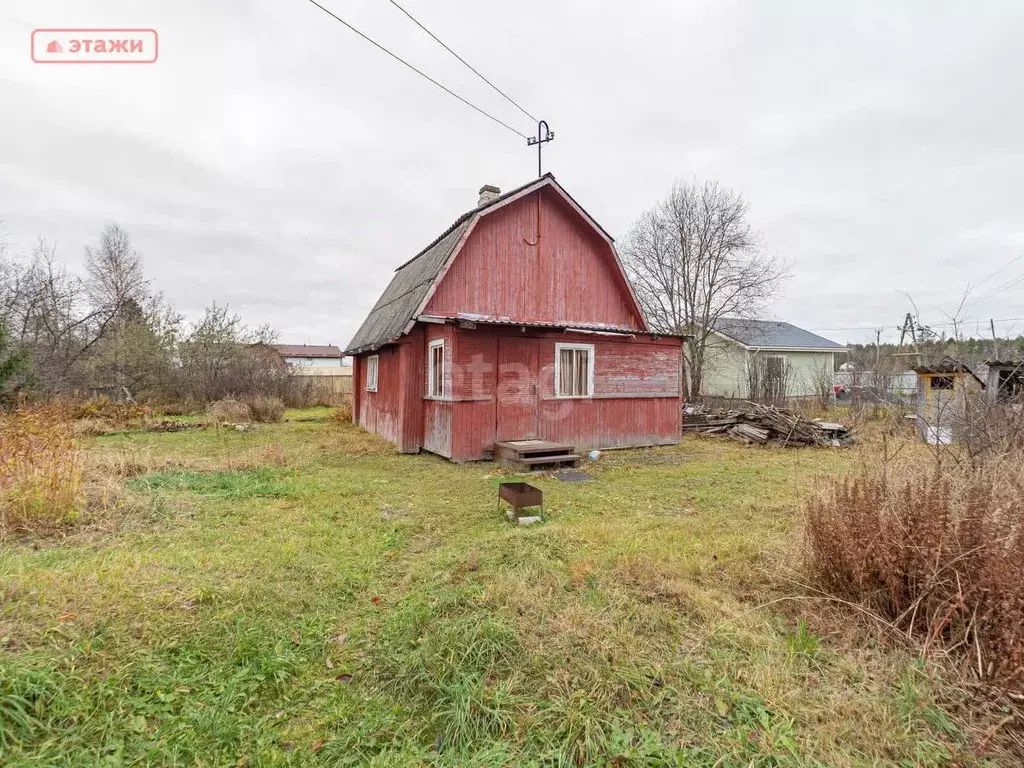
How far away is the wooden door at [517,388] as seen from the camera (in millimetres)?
9750

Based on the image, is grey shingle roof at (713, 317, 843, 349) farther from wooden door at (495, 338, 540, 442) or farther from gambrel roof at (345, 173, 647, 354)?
wooden door at (495, 338, 540, 442)

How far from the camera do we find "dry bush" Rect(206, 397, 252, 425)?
15219mm

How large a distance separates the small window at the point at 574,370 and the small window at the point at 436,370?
273cm

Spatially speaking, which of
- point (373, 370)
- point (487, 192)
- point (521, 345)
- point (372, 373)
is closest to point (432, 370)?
point (521, 345)

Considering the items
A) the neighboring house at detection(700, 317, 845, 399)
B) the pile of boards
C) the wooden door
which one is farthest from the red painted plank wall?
the neighboring house at detection(700, 317, 845, 399)

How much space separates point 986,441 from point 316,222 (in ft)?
64.0

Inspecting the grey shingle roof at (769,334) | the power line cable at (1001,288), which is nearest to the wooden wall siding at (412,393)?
the power line cable at (1001,288)

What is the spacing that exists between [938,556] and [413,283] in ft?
37.7

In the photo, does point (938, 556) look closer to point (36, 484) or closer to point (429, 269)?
point (36, 484)

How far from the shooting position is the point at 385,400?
1223 cm

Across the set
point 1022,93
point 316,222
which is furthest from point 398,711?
point 316,222

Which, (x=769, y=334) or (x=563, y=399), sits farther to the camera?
(x=769, y=334)

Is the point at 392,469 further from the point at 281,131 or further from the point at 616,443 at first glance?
the point at 281,131

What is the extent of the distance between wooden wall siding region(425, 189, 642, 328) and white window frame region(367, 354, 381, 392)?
3.90 meters
